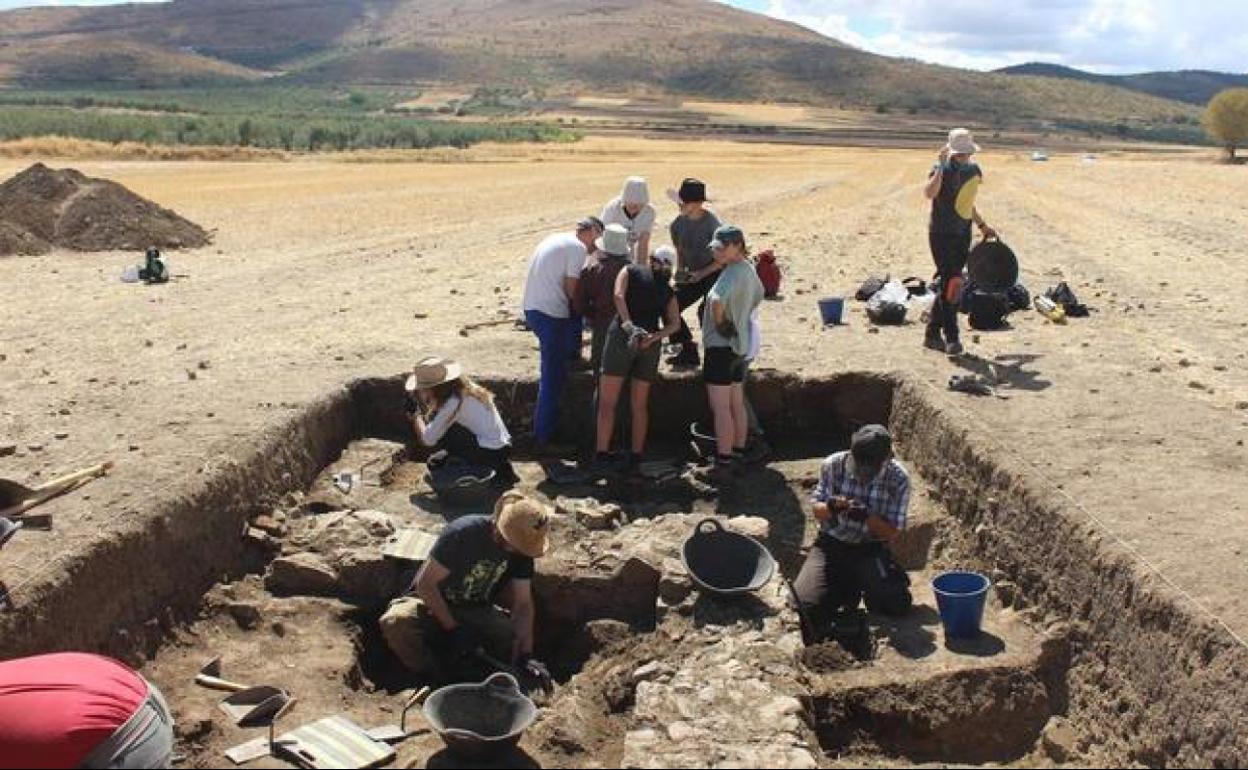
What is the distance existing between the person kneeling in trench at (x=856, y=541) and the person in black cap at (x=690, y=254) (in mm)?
2999

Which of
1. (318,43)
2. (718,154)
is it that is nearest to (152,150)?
(718,154)

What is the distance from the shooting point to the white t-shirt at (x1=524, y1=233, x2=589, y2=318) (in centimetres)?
898

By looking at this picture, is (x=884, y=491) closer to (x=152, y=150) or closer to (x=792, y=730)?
(x=792, y=730)

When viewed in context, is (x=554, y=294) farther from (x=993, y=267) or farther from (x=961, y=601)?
(x=993, y=267)

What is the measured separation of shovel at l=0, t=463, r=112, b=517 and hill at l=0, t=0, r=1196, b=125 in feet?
354

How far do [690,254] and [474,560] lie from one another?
4607 millimetres

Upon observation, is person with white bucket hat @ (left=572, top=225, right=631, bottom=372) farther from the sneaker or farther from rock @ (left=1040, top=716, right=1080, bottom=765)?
rock @ (left=1040, top=716, right=1080, bottom=765)

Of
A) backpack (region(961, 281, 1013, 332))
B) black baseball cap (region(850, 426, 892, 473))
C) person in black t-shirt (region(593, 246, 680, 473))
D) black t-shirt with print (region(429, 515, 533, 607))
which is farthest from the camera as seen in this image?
backpack (region(961, 281, 1013, 332))

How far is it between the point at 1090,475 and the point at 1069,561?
951mm

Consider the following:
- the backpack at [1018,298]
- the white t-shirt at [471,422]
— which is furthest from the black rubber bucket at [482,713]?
the backpack at [1018,298]

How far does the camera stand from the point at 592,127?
74.1 meters

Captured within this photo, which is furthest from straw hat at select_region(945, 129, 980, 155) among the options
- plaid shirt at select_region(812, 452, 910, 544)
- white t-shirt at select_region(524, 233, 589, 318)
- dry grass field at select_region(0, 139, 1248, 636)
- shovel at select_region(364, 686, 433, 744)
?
shovel at select_region(364, 686, 433, 744)

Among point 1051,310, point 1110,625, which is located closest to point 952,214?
point 1051,310

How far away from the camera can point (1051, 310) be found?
508 inches
